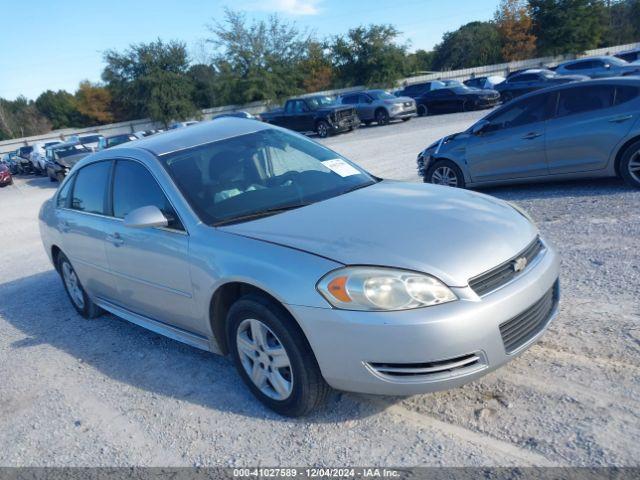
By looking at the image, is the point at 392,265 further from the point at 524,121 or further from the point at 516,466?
the point at 524,121

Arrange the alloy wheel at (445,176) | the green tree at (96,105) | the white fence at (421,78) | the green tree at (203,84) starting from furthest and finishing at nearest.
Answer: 1. the green tree at (96,105)
2. the green tree at (203,84)
3. the white fence at (421,78)
4. the alloy wheel at (445,176)

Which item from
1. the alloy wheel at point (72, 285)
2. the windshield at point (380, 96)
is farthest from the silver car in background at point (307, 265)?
the windshield at point (380, 96)

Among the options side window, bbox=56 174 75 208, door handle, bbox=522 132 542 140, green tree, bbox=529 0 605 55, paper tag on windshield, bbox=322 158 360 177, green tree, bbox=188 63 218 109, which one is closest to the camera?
paper tag on windshield, bbox=322 158 360 177

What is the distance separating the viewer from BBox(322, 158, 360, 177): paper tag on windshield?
446 centimetres

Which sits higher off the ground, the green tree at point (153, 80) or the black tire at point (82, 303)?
the green tree at point (153, 80)

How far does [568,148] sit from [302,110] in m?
19.4

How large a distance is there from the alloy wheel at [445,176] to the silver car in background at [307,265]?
14.5ft

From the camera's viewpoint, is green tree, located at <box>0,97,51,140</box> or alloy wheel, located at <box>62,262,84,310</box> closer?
alloy wheel, located at <box>62,262,84,310</box>

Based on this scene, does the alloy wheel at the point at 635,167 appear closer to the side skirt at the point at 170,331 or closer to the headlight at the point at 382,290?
the headlight at the point at 382,290

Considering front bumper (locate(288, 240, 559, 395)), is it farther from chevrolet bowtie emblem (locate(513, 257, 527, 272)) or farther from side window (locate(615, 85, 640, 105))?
side window (locate(615, 85, 640, 105))

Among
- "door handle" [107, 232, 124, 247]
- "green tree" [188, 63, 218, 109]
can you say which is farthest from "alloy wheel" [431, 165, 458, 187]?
"green tree" [188, 63, 218, 109]

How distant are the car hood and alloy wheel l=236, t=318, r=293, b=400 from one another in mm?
560

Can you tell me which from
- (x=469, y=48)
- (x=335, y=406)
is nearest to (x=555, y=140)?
(x=335, y=406)

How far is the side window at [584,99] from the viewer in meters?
7.25
